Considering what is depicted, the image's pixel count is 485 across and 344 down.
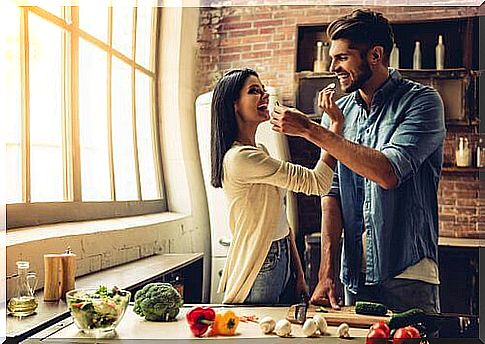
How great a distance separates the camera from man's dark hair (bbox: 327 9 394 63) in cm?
204

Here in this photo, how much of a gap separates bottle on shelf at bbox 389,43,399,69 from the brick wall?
0.30 ft

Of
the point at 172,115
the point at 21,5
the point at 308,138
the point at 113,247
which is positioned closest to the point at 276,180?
the point at 308,138

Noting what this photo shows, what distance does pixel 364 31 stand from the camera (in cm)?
204

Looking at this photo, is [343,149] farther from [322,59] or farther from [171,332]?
[171,332]

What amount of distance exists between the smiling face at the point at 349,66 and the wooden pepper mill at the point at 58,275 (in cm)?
95

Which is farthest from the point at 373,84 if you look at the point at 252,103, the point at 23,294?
the point at 23,294

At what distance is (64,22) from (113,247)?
703 millimetres

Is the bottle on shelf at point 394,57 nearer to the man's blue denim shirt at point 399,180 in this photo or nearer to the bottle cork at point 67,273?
the man's blue denim shirt at point 399,180

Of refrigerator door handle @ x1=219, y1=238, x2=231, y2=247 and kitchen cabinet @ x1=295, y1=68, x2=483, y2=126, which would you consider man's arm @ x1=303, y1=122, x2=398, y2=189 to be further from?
refrigerator door handle @ x1=219, y1=238, x2=231, y2=247

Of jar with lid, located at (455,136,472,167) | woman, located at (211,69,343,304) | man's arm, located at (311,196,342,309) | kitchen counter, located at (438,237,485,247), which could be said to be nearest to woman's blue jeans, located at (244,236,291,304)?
woman, located at (211,69,343,304)

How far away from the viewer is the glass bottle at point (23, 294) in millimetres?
1901

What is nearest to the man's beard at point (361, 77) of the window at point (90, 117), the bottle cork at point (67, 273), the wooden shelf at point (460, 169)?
the wooden shelf at point (460, 169)

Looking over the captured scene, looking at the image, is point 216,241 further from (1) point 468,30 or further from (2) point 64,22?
(1) point 468,30

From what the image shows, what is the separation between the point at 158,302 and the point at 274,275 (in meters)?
0.35
